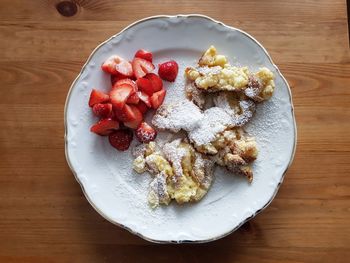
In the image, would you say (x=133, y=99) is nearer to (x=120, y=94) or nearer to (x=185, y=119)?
(x=120, y=94)

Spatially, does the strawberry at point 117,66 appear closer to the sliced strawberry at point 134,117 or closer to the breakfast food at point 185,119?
the breakfast food at point 185,119

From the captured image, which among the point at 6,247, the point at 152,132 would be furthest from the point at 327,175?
the point at 6,247

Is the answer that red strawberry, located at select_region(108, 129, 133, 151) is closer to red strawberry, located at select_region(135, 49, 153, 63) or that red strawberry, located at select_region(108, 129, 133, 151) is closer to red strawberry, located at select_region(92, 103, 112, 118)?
red strawberry, located at select_region(92, 103, 112, 118)

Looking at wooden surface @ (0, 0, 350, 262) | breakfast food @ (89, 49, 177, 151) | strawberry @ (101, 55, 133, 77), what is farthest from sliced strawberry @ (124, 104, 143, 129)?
wooden surface @ (0, 0, 350, 262)

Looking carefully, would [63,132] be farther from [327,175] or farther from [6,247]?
[327,175]

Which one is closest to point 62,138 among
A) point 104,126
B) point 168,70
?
point 104,126

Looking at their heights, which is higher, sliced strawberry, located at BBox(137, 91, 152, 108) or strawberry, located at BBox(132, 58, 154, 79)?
strawberry, located at BBox(132, 58, 154, 79)

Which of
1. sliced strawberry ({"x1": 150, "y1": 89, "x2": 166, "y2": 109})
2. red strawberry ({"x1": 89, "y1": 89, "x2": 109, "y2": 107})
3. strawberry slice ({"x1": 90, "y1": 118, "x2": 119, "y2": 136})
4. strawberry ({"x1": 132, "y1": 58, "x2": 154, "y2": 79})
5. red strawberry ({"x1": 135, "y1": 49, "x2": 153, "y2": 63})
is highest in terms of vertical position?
red strawberry ({"x1": 135, "y1": 49, "x2": 153, "y2": 63})
